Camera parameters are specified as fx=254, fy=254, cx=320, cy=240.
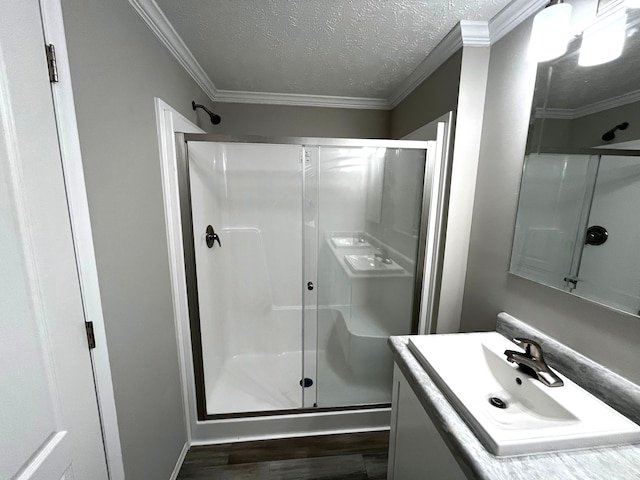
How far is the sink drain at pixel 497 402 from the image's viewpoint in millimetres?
902

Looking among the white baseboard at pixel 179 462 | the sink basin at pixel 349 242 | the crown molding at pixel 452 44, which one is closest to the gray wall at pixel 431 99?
the crown molding at pixel 452 44

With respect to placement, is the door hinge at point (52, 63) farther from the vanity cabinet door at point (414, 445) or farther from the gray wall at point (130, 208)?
the vanity cabinet door at point (414, 445)

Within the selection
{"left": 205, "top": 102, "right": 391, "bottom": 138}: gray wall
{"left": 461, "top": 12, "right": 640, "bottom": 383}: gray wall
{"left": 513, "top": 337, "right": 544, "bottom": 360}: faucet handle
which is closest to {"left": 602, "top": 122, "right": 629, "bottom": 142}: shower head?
{"left": 461, "top": 12, "right": 640, "bottom": 383}: gray wall

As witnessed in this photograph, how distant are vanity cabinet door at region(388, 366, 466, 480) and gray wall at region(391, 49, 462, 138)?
1.46 meters

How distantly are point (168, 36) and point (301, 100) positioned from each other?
1.17 meters

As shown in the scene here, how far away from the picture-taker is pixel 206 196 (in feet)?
6.29

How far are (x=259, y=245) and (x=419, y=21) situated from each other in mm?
1852

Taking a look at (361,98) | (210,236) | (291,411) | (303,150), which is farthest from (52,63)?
(361,98)

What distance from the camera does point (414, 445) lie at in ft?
3.06

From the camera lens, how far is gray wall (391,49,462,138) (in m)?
1.41

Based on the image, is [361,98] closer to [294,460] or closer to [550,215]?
[550,215]

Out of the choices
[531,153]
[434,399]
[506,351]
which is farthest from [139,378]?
[531,153]

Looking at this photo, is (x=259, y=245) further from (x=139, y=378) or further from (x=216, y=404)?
(x=139, y=378)

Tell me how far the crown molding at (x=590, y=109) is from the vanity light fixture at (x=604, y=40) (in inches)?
5.4
